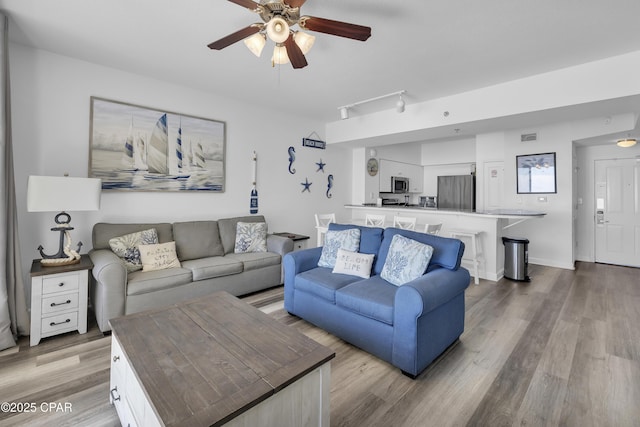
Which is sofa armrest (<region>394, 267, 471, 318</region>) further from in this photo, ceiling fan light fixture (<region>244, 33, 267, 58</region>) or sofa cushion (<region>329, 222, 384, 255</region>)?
ceiling fan light fixture (<region>244, 33, 267, 58</region>)

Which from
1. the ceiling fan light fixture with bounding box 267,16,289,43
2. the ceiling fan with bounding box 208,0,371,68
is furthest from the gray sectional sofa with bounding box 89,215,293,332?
the ceiling fan light fixture with bounding box 267,16,289,43

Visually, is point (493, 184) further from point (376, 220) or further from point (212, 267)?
point (212, 267)

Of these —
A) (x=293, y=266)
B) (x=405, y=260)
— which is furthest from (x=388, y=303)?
(x=293, y=266)

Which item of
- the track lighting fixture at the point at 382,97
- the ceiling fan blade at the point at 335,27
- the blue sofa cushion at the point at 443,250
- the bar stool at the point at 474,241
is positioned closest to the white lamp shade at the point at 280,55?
the ceiling fan blade at the point at 335,27

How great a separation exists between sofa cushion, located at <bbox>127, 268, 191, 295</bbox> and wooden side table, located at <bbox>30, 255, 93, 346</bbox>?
0.37m

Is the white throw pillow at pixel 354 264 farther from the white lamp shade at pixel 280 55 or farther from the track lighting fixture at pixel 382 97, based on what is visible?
the track lighting fixture at pixel 382 97

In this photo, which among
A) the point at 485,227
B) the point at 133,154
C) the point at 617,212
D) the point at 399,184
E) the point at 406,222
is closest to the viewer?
the point at 133,154

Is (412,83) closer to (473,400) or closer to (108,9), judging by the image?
(108,9)

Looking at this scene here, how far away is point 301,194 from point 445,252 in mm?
3214

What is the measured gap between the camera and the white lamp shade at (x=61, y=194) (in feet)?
7.84

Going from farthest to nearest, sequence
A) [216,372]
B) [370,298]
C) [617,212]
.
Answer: [617,212], [370,298], [216,372]

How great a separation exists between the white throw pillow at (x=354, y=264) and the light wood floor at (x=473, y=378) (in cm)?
61

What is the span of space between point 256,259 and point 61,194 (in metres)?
1.97

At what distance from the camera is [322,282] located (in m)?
2.62
